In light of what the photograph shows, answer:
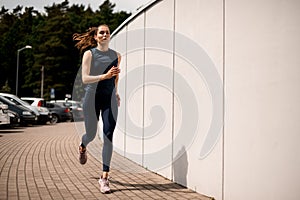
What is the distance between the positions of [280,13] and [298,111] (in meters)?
0.92

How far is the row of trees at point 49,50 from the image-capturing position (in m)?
66.7

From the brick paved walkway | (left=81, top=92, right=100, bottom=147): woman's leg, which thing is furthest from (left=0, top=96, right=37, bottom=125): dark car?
(left=81, top=92, right=100, bottom=147): woman's leg

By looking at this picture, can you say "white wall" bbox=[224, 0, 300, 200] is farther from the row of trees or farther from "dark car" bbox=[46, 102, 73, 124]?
the row of trees

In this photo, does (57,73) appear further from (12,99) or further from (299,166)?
(299,166)

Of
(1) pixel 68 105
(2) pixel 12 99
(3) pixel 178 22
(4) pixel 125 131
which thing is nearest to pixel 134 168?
(4) pixel 125 131

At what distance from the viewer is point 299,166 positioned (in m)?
3.64

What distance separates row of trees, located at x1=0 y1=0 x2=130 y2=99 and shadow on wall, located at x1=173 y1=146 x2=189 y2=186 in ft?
194

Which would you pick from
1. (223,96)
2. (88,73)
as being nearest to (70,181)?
(88,73)

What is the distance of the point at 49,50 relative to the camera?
223 feet

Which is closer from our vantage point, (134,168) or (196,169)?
(196,169)

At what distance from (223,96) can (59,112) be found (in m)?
26.2

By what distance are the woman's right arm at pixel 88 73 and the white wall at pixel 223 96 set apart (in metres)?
1.07

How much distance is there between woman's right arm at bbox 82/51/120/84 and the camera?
5.76 meters

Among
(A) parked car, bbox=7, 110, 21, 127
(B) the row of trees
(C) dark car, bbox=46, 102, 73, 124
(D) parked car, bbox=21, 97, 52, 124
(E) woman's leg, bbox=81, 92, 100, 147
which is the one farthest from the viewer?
(B) the row of trees
